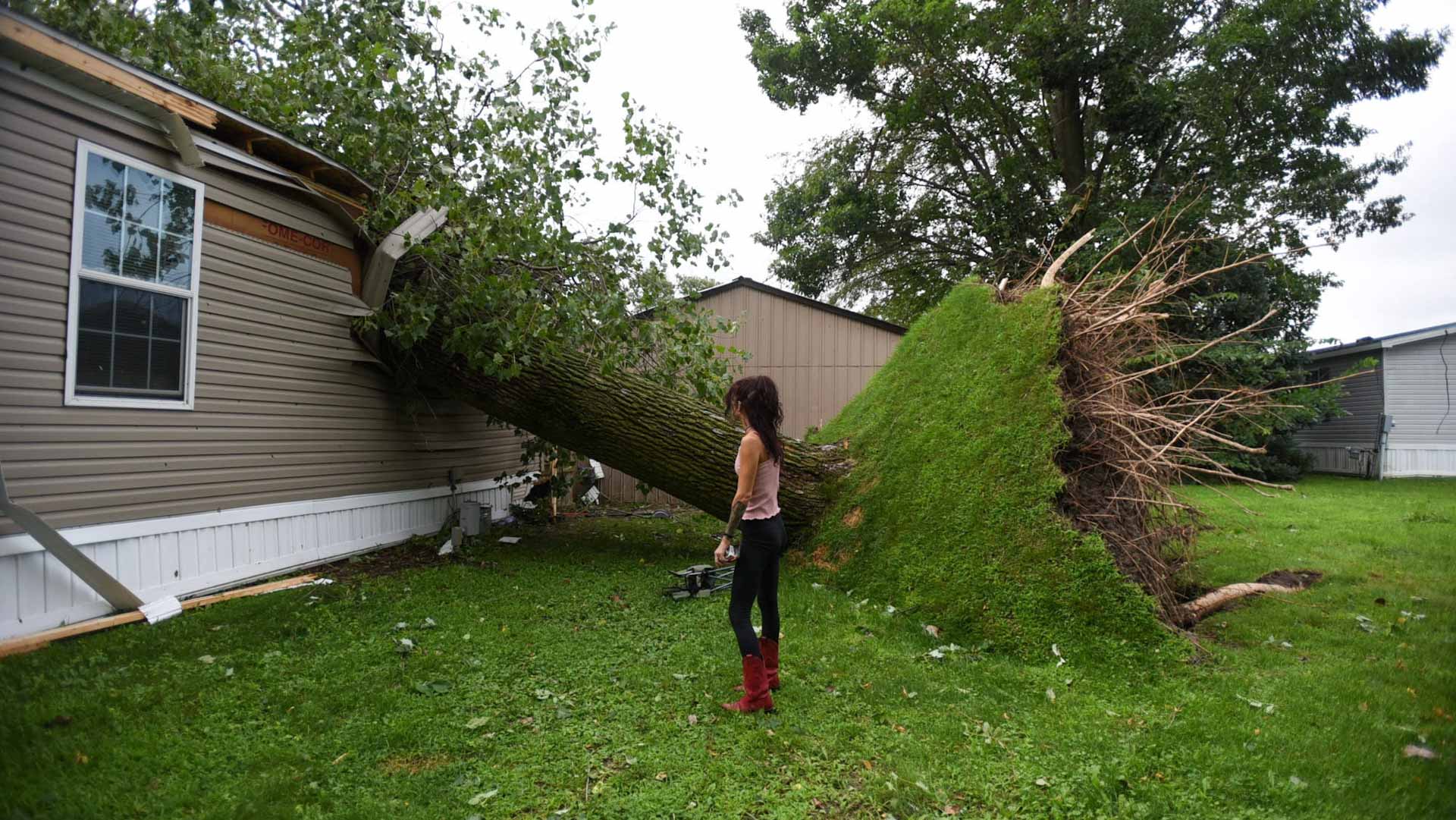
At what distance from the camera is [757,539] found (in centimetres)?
362

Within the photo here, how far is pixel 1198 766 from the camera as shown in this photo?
3023 mm

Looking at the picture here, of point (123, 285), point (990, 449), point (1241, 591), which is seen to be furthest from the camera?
point (1241, 591)

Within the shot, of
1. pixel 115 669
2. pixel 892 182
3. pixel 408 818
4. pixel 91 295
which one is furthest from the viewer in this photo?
pixel 892 182

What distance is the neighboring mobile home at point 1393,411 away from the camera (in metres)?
12.2

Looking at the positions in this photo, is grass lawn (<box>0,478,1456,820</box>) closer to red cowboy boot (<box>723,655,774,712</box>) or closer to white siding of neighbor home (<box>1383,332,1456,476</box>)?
red cowboy boot (<box>723,655,774,712</box>)

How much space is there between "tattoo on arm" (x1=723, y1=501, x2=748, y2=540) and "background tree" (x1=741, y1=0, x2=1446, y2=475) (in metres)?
10.6

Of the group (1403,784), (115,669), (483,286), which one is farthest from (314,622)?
(1403,784)

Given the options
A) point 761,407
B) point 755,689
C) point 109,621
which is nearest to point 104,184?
point 109,621

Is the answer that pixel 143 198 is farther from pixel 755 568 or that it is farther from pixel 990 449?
pixel 990 449

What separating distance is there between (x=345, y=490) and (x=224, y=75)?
4.67 metres

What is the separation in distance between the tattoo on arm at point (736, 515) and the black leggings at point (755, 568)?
51mm

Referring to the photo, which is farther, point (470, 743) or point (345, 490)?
point (345, 490)

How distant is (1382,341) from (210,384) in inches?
846

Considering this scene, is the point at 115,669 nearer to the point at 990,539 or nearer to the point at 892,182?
the point at 990,539
